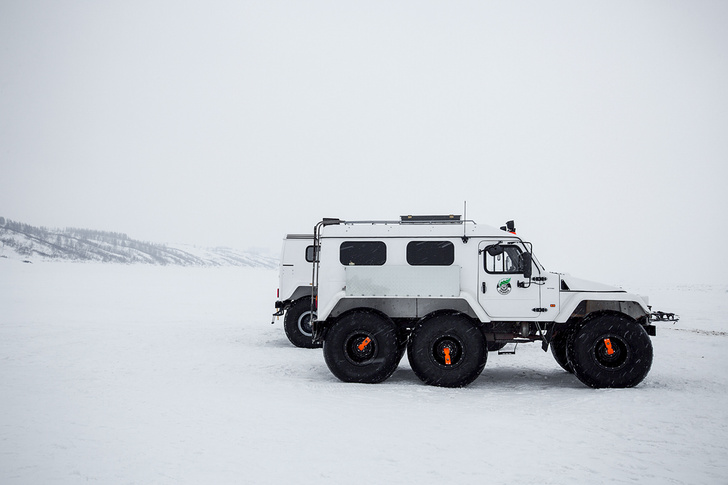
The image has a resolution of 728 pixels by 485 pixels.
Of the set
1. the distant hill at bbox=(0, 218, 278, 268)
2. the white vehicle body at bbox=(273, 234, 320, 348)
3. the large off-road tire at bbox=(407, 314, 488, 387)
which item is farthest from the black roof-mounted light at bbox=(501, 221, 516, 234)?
the distant hill at bbox=(0, 218, 278, 268)

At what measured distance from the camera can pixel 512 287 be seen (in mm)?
9070

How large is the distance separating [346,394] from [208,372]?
Result: 3.26 meters

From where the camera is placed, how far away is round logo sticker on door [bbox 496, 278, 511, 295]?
9.06m

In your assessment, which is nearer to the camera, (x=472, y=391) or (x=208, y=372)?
(x=472, y=391)

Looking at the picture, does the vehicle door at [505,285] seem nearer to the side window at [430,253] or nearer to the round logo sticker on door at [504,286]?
the round logo sticker on door at [504,286]

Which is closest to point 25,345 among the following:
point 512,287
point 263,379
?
point 263,379

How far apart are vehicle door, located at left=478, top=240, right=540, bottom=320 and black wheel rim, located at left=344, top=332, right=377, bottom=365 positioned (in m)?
2.15

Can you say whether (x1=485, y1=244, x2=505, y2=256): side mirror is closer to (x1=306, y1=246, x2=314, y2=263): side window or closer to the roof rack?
the roof rack

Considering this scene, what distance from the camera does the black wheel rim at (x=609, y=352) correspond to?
876 centimetres

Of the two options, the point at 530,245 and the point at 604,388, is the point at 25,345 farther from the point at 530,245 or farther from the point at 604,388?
the point at 604,388

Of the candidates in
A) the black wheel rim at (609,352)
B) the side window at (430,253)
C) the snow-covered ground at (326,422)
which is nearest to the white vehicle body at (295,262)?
the snow-covered ground at (326,422)

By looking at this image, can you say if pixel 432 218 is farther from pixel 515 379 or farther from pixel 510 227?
pixel 515 379

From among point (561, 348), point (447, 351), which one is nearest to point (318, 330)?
point (447, 351)

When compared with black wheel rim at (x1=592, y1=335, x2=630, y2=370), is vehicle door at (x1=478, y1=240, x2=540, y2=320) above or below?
above
